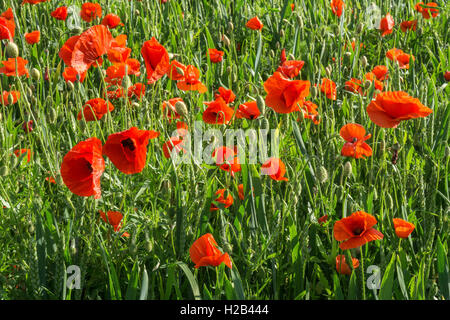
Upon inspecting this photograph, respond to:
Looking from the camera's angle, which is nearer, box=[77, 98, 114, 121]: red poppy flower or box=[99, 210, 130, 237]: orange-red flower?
box=[99, 210, 130, 237]: orange-red flower

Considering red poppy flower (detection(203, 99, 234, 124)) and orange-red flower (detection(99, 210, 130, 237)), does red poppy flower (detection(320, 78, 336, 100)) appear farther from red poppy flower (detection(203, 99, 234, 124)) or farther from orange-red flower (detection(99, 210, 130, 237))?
orange-red flower (detection(99, 210, 130, 237))

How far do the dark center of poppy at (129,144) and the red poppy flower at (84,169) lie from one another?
0.21ft

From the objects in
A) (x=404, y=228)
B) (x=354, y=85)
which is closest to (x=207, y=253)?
(x=404, y=228)

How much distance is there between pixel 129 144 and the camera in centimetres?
118

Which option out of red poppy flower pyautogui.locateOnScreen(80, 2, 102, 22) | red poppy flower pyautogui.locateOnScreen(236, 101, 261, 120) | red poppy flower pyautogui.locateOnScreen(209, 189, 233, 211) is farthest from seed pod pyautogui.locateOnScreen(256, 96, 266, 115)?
red poppy flower pyautogui.locateOnScreen(80, 2, 102, 22)

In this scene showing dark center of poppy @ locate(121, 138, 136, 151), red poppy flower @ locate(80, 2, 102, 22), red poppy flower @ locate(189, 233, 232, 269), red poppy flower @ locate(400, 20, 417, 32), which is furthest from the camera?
red poppy flower @ locate(400, 20, 417, 32)

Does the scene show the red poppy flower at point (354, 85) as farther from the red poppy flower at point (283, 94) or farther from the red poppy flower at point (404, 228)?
the red poppy flower at point (404, 228)

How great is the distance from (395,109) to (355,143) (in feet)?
0.54

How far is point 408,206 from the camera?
4.69ft

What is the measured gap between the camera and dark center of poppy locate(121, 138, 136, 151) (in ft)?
3.82

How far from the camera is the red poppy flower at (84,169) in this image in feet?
3.62

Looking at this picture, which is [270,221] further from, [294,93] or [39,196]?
[39,196]

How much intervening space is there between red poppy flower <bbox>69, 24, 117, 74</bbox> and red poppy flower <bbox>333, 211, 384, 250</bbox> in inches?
27.4

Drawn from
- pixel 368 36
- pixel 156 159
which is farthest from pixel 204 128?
pixel 368 36
